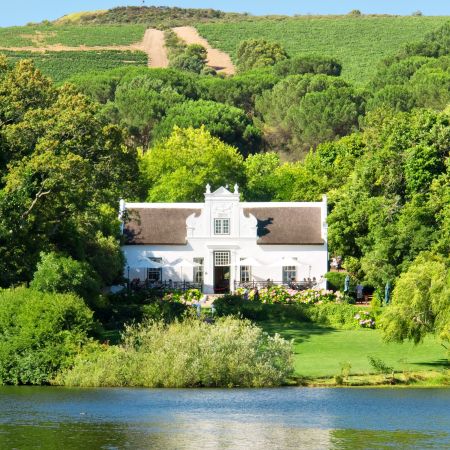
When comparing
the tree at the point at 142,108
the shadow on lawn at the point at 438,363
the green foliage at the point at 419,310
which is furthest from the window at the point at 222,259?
the tree at the point at 142,108

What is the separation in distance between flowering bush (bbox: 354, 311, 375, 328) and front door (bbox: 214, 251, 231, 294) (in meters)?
18.3

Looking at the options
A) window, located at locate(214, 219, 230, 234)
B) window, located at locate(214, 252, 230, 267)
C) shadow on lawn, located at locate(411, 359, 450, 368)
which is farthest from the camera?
window, located at locate(214, 219, 230, 234)

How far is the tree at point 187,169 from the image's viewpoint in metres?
102

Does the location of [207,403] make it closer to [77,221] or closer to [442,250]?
[77,221]

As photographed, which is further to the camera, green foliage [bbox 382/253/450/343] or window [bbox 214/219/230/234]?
window [bbox 214/219/230/234]

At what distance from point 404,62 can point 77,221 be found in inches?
4443

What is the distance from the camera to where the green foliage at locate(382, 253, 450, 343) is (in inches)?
2279

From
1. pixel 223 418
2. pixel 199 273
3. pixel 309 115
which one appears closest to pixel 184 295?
pixel 199 273

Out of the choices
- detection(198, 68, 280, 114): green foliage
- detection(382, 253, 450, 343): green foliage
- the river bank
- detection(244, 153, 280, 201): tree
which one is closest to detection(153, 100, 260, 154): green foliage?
detection(244, 153, 280, 201): tree

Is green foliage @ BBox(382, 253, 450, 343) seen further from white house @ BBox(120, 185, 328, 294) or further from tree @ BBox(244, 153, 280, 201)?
tree @ BBox(244, 153, 280, 201)

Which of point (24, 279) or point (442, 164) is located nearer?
point (24, 279)

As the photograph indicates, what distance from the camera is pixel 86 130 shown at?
65.5m

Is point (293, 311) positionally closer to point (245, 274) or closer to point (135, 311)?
point (135, 311)


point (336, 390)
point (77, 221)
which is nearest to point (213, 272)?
point (77, 221)
